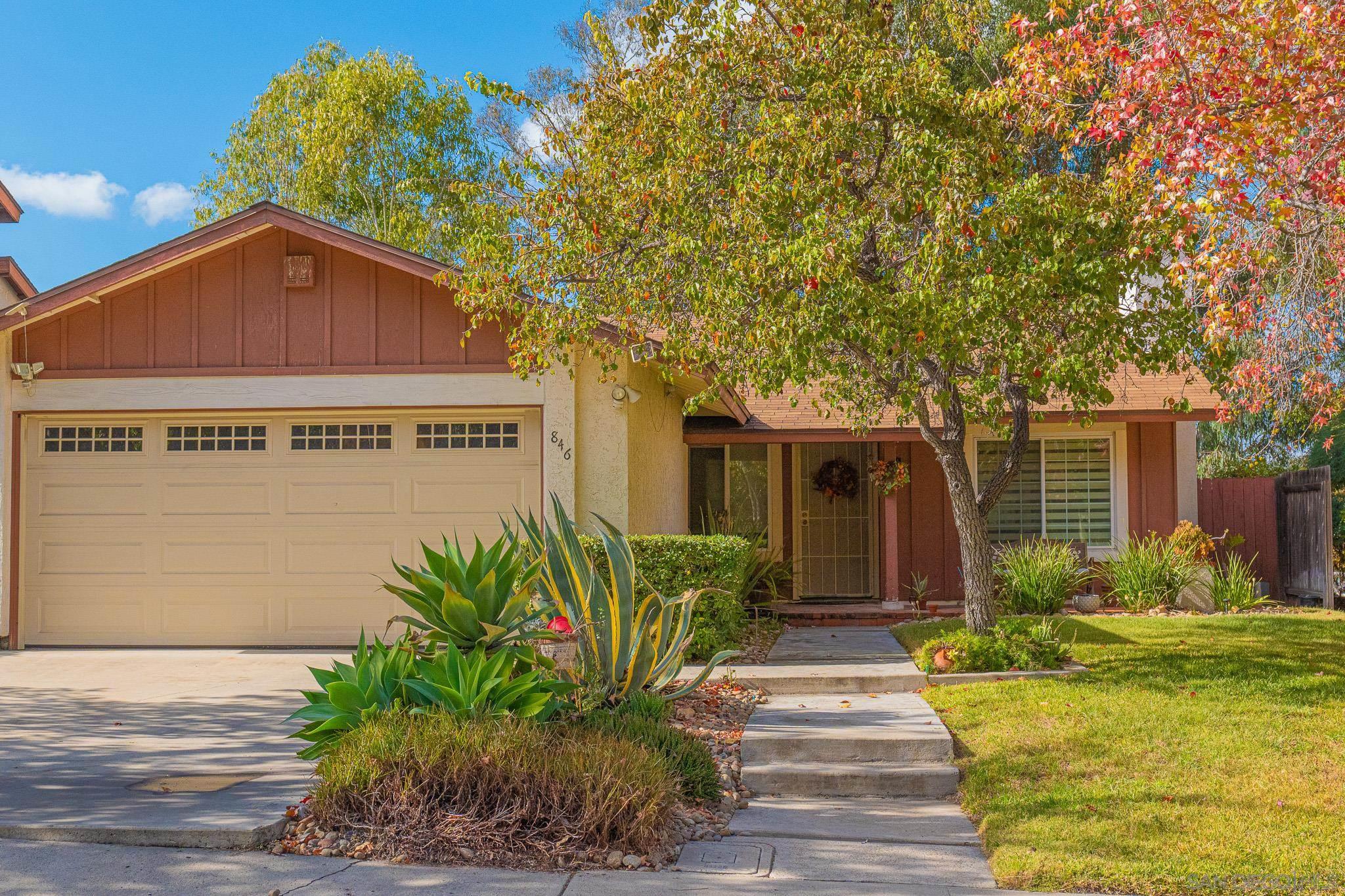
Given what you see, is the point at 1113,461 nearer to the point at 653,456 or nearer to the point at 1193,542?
the point at 1193,542

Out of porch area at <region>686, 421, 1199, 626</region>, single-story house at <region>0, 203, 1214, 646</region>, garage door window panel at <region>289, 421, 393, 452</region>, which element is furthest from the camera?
porch area at <region>686, 421, 1199, 626</region>

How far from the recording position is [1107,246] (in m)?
8.02

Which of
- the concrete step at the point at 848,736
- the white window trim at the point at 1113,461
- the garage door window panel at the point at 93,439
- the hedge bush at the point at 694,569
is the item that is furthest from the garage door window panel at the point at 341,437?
the white window trim at the point at 1113,461

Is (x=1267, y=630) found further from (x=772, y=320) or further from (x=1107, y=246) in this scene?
(x=772, y=320)

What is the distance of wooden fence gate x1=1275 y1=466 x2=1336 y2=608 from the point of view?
13516mm

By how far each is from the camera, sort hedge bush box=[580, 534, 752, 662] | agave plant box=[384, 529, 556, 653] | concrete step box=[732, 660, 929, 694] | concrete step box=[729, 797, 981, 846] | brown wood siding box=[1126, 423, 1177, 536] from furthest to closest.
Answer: brown wood siding box=[1126, 423, 1177, 536] < hedge bush box=[580, 534, 752, 662] < concrete step box=[732, 660, 929, 694] < agave plant box=[384, 529, 556, 653] < concrete step box=[729, 797, 981, 846]

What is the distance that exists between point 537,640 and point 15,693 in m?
5.19

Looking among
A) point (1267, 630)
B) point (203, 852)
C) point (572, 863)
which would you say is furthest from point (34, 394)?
point (1267, 630)

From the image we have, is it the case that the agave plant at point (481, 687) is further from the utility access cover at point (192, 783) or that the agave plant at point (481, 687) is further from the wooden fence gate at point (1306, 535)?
the wooden fence gate at point (1306, 535)

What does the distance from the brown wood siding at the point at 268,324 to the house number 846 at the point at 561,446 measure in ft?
2.89

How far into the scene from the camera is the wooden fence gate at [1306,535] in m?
13.5

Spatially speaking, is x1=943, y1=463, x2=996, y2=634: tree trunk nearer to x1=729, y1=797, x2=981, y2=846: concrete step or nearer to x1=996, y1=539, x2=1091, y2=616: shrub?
x1=996, y1=539, x2=1091, y2=616: shrub

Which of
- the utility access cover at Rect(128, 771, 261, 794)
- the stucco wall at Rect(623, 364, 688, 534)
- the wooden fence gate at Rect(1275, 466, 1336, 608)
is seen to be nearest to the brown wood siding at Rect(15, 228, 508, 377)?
the stucco wall at Rect(623, 364, 688, 534)

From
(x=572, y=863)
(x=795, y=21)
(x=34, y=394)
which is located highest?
(x=795, y=21)
